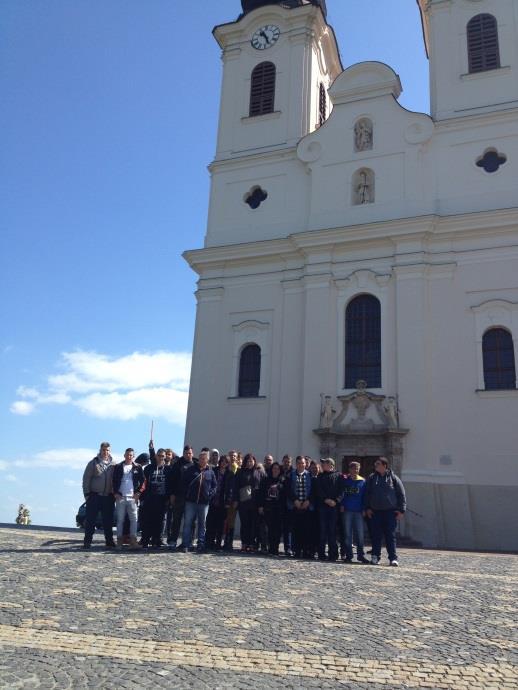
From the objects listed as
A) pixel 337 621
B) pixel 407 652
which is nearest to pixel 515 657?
pixel 407 652

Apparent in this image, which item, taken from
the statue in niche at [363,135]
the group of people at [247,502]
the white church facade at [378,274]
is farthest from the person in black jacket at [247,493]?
the statue in niche at [363,135]

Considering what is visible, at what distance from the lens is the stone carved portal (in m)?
17.0

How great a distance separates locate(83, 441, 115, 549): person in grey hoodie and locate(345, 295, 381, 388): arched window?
384 inches

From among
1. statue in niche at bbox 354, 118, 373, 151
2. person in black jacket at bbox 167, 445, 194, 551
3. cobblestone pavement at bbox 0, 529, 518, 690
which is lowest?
cobblestone pavement at bbox 0, 529, 518, 690

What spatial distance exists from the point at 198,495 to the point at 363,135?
A: 1505 centimetres

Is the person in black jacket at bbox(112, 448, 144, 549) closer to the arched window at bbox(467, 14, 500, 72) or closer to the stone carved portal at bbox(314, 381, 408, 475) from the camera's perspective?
the stone carved portal at bbox(314, 381, 408, 475)

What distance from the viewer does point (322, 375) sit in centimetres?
1858

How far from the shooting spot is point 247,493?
10.5 m

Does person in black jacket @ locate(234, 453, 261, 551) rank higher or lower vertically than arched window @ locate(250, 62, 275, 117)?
lower

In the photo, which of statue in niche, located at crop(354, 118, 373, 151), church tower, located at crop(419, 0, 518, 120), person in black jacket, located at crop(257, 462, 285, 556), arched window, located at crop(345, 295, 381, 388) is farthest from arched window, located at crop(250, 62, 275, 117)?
person in black jacket, located at crop(257, 462, 285, 556)

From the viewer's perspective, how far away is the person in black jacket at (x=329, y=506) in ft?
33.4

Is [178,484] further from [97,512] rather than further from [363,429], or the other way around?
[363,429]

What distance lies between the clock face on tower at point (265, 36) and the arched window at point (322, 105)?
2.49 meters

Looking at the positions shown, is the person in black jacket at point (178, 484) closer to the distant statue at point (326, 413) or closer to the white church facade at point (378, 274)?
the white church facade at point (378, 274)
